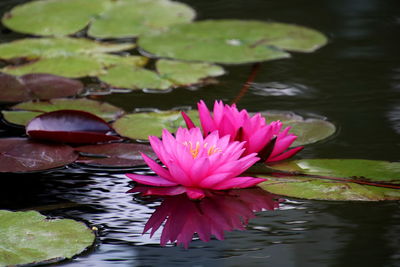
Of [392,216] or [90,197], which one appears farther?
[90,197]

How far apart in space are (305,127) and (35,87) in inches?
37.0

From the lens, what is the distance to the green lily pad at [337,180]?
1.59 m

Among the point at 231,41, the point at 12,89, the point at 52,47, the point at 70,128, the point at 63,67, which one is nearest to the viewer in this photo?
the point at 70,128

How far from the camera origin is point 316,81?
2.48 m

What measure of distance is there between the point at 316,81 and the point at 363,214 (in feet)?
3.36

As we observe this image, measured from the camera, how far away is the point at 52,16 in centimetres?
318

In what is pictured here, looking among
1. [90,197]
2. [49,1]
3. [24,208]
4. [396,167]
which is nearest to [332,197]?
[396,167]

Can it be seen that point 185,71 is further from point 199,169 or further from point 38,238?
point 38,238

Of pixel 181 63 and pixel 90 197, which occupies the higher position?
pixel 181 63

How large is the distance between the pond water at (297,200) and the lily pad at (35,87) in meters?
0.16

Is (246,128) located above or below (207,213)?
above

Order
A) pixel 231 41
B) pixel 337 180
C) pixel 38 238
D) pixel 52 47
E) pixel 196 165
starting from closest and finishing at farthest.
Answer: pixel 38 238, pixel 196 165, pixel 337 180, pixel 52 47, pixel 231 41

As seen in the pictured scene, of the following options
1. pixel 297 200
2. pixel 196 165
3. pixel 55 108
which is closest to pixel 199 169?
pixel 196 165

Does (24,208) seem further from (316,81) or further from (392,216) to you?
(316,81)
